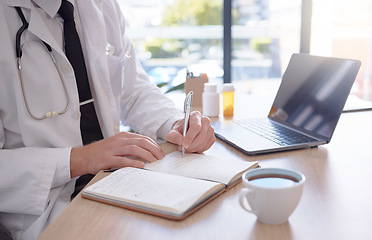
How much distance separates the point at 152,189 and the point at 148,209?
7 cm

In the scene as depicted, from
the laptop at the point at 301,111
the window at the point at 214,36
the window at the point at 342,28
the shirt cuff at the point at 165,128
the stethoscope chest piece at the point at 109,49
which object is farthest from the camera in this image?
the window at the point at 342,28

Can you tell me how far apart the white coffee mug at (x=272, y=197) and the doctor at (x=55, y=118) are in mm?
332

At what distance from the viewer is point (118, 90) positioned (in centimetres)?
141

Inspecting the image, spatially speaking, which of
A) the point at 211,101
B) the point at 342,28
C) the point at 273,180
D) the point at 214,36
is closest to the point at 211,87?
the point at 211,101

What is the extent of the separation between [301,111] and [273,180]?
573 millimetres

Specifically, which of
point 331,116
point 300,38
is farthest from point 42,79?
point 300,38

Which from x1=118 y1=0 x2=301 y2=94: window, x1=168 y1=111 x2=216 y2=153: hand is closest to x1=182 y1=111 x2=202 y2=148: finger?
x1=168 y1=111 x2=216 y2=153: hand

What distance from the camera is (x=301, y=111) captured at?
1.21 metres

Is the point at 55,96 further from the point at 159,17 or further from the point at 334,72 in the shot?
the point at 159,17

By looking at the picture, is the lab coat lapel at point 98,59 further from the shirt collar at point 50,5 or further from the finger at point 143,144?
the finger at point 143,144

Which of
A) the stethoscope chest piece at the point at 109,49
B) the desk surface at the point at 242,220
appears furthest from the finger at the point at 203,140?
the stethoscope chest piece at the point at 109,49

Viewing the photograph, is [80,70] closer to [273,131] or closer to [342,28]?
[273,131]

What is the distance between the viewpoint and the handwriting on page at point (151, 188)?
0.71 metres

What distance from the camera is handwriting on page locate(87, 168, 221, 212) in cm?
71
